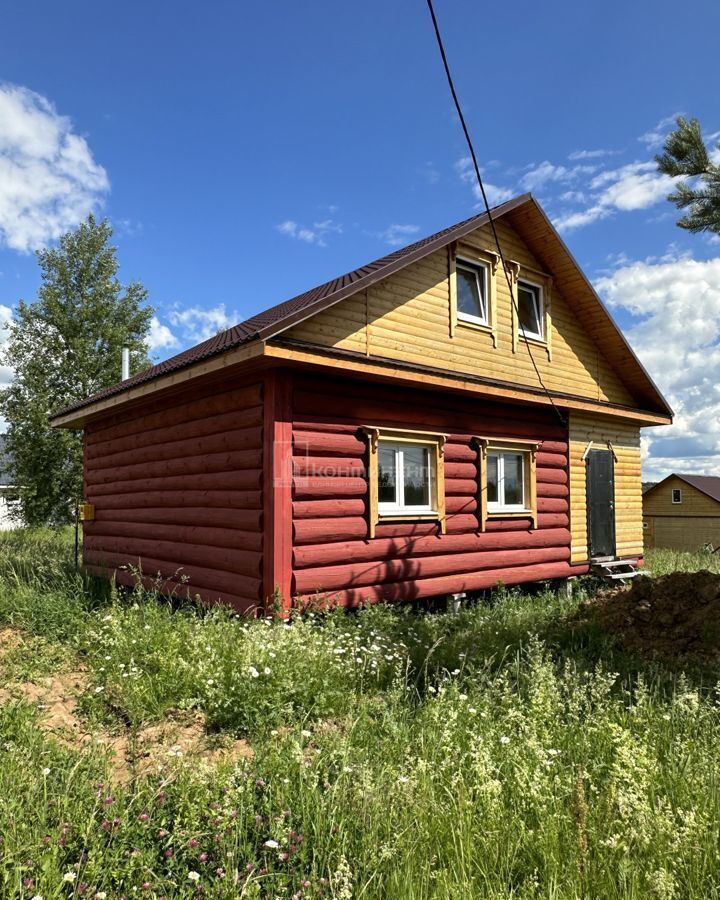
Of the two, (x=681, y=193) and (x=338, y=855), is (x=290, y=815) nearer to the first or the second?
(x=338, y=855)

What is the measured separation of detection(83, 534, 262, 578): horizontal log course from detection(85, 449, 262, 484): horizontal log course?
1.06 meters

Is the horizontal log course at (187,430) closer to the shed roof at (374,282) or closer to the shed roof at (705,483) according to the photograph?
the shed roof at (374,282)

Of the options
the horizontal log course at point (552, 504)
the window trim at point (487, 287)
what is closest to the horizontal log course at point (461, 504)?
the horizontal log course at point (552, 504)

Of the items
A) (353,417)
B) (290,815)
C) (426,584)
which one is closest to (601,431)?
(426,584)

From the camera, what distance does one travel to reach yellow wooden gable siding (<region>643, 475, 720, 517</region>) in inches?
1566

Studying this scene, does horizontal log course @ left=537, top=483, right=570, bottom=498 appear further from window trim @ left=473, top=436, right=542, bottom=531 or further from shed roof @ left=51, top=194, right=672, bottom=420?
shed roof @ left=51, top=194, right=672, bottom=420

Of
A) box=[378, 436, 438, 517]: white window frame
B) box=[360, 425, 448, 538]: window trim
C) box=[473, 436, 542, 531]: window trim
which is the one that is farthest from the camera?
box=[473, 436, 542, 531]: window trim

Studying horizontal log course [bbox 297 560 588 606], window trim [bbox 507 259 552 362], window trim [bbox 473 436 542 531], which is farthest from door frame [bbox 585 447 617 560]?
window trim [bbox 507 259 552 362]

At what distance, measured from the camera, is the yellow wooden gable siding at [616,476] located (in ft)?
37.4

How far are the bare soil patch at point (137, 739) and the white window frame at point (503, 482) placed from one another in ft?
21.5

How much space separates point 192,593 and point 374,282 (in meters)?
4.90

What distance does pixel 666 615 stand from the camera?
7.15m

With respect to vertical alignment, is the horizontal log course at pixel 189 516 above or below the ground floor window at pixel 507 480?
below

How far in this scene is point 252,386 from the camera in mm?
7461
